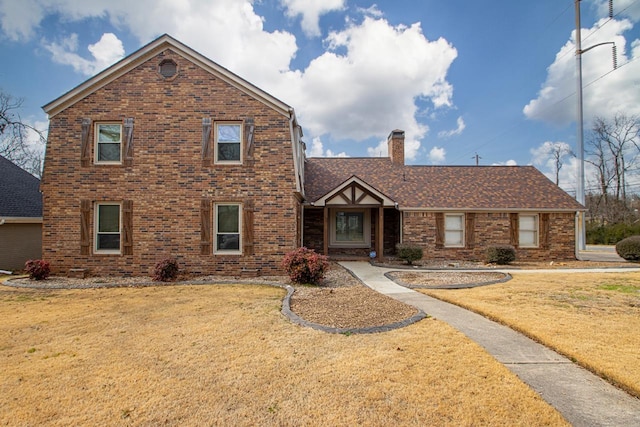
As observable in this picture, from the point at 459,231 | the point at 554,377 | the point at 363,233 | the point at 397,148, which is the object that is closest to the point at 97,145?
the point at 363,233

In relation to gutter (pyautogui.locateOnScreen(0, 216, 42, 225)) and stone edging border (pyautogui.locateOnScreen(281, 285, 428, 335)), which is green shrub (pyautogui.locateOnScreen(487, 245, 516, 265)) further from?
gutter (pyautogui.locateOnScreen(0, 216, 42, 225))

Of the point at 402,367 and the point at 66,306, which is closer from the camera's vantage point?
the point at 402,367

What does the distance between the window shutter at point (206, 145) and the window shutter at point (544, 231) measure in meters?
15.4

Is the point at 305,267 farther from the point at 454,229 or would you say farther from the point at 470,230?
the point at 470,230

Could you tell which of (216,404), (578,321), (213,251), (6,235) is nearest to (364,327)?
(216,404)

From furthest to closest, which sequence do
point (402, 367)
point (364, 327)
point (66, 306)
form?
1. point (66, 306)
2. point (364, 327)
3. point (402, 367)

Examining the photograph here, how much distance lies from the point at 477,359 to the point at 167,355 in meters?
4.14

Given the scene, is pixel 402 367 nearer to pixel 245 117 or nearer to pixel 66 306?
pixel 66 306

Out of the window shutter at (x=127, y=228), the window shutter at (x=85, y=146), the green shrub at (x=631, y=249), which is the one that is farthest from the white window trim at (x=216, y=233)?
the green shrub at (x=631, y=249)

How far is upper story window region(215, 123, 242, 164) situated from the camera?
11.4 m

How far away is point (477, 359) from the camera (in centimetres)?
416

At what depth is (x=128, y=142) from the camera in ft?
36.4

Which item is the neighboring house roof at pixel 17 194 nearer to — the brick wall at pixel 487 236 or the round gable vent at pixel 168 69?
the round gable vent at pixel 168 69

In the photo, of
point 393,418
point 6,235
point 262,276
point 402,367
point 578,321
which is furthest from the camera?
point 6,235
